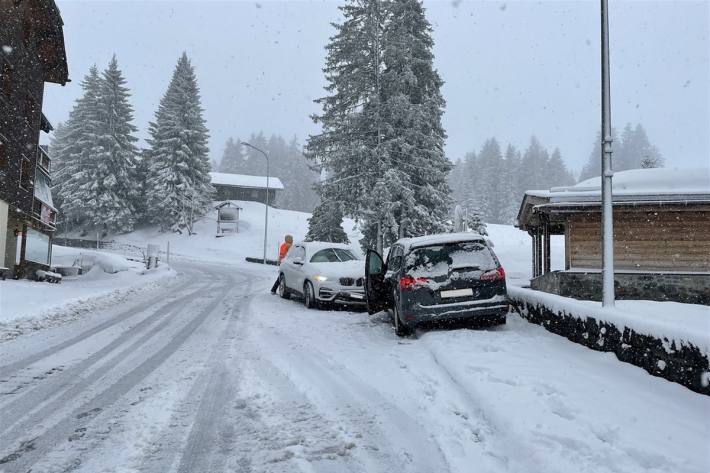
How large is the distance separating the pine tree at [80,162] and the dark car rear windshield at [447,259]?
46.1 m

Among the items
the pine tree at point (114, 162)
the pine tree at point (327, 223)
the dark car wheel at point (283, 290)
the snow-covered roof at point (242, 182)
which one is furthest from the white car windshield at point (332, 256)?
the snow-covered roof at point (242, 182)

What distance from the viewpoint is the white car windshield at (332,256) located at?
12.7 m

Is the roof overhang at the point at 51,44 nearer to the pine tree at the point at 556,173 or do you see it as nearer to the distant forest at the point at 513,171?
the distant forest at the point at 513,171

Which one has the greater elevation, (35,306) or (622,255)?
(622,255)

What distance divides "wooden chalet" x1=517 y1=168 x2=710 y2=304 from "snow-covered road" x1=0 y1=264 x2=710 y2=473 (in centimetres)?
867

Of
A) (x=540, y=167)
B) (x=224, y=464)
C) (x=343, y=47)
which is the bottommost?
(x=224, y=464)

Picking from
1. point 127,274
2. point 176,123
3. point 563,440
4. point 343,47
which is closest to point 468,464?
point 563,440

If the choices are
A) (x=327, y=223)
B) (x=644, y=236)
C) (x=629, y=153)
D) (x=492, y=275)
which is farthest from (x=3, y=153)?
(x=629, y=153)

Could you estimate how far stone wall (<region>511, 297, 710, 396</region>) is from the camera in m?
4.29

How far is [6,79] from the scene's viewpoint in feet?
57.2

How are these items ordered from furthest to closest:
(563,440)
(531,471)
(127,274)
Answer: (127,274) < (563,440) < (531,471)

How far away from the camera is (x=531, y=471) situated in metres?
3.12

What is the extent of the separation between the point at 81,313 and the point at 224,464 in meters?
8.76

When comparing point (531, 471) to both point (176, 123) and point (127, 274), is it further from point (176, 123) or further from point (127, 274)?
point (176, 123)
